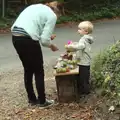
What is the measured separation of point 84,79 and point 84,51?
0.41m

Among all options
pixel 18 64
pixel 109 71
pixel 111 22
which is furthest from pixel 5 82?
pixel 111 22

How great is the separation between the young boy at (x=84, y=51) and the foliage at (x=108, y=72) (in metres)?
0.18

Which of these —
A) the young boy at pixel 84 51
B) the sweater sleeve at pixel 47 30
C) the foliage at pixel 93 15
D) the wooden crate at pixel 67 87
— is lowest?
the foliage at pixel 93 15

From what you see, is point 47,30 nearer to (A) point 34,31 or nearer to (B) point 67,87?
(A) point 34,31

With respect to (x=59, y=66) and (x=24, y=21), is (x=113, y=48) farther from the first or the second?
(x=24, y=21)

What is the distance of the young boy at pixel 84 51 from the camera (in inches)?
Result: 232

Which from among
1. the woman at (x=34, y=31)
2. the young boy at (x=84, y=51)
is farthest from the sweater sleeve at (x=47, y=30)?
the young boy at (x=84, y=51)

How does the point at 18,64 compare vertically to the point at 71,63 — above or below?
below

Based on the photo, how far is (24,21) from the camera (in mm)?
5594

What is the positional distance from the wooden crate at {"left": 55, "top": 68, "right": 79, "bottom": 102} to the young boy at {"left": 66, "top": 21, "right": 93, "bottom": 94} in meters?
0.13

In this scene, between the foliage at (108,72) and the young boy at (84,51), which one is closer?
the foliage at (108,72)

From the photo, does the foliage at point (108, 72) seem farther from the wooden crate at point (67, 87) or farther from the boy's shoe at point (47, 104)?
the boy's shoe at point (47, 104)

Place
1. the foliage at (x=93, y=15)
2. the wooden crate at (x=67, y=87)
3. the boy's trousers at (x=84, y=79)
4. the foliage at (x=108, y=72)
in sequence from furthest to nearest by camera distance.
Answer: the foliage at (x=93, y=15) → the boy's trousers at (x=84, y=79) → the wooden crate at (x=67, y=87) → the foliage at (x=108, y=72)

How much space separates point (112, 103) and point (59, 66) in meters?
1.15
